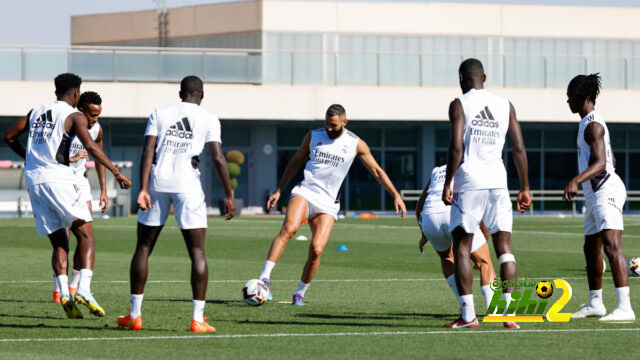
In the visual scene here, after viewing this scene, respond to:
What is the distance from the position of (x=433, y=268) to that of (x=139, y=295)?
333 inches

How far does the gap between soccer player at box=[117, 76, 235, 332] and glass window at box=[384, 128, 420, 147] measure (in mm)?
40543

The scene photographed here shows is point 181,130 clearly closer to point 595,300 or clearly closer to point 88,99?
point 88,99

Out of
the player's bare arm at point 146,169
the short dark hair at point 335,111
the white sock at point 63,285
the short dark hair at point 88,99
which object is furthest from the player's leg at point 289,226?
the player's bare arm at point 146,169

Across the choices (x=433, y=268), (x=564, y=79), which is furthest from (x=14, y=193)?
(x=433, y=268)

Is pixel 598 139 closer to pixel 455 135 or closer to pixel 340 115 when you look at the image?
pixel 455 135

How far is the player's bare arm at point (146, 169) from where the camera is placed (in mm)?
8969

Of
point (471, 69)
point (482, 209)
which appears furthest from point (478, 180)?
point (471, 69)

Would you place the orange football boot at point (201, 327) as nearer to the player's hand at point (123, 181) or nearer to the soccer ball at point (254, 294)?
the player's hand at point (123, 181)

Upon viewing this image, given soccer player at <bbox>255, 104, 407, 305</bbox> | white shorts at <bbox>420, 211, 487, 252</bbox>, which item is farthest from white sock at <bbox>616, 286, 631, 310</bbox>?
soccer player at <bbox>255, 104, 407, 305</bbox>

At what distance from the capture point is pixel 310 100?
4422cm

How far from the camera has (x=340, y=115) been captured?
1159 cm

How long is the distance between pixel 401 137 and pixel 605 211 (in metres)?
39.8

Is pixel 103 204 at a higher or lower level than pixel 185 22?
lower

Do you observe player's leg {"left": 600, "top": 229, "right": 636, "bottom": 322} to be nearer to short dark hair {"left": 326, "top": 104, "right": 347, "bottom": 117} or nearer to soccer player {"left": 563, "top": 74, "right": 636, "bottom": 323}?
soccer player {"left": 563, "top": 74, "right": 636, "bottom": 323}
